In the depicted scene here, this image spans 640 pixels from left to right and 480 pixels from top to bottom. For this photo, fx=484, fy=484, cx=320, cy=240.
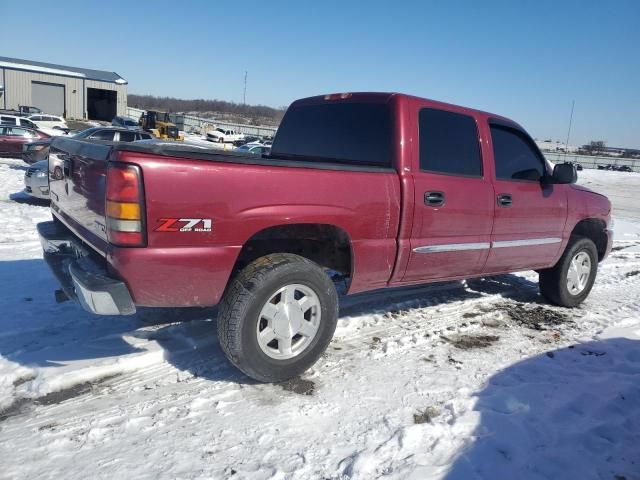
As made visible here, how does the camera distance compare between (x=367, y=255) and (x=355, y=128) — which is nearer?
(x=367, y=255)

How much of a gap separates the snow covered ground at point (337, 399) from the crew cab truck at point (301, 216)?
47cm

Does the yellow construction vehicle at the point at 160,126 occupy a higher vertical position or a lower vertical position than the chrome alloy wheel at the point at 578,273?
higher

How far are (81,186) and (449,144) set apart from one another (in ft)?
9.11

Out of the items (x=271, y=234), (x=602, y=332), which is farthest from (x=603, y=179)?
(x=271, y=234)

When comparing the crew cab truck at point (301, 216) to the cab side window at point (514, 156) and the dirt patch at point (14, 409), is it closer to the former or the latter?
the cab side window at point (514, 156)

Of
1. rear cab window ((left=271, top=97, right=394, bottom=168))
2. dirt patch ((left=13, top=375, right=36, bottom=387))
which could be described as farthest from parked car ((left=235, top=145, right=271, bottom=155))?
dirt patch ((left=13, top=375, right=36, bottom=387))

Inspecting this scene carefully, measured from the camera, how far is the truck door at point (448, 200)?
3.70 meters

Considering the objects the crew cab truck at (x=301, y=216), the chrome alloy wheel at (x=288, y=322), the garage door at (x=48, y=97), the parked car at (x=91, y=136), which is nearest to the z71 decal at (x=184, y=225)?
the crew cab truck at (x=301, y=216)

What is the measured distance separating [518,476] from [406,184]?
6.46ft

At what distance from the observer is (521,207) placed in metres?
4.48

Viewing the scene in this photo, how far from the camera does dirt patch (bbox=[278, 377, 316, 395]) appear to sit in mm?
3179

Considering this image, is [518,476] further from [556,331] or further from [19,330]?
[19,330]

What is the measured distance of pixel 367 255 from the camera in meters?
3.46

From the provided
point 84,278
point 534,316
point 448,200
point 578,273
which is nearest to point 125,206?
point 84,278
